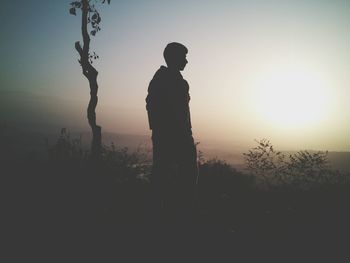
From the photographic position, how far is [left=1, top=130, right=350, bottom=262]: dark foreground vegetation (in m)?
4.29

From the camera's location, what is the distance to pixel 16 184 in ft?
23.7

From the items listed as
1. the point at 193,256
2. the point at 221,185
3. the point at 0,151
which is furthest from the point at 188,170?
the point at 0,151

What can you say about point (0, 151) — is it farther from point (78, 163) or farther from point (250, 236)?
point (250, 236)

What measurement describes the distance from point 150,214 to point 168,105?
1.90 metres

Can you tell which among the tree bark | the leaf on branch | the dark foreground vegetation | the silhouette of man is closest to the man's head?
the silhouette of man

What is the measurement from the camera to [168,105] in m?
4.87

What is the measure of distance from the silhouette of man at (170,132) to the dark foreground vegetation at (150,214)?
0.55 meters

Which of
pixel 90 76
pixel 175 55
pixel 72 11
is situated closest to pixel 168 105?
pixel 175 55

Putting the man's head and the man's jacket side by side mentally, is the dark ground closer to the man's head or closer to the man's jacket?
the man's jacket

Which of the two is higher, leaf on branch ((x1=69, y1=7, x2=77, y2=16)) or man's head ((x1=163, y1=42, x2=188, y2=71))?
leaf on branch ((x1=69, y1=7, x2=77, y2=16))

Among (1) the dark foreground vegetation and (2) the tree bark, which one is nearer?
(1) the dark foreground vegetation

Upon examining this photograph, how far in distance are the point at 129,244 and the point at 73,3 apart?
30.8 feet

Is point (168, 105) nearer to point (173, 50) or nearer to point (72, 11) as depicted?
point (173, 50)

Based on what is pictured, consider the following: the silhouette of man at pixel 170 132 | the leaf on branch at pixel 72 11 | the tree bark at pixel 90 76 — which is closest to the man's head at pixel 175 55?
the silhouette of man at pixel 170 132
